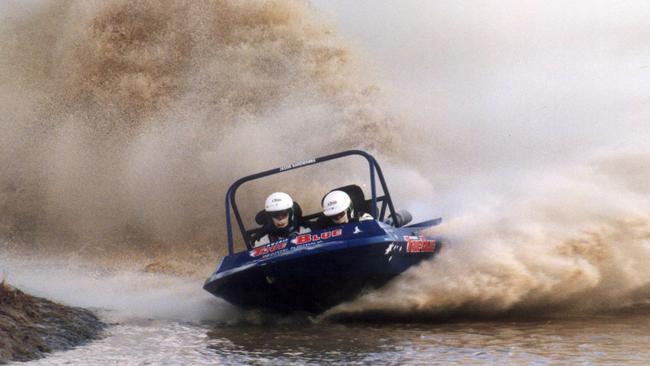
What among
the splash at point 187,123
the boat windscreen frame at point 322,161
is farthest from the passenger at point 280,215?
the splash at point 187,123

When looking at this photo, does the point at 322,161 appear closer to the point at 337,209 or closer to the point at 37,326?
the point at 337,209

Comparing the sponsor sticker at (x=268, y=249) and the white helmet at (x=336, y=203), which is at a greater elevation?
the white helmet at (x=336, y=203)

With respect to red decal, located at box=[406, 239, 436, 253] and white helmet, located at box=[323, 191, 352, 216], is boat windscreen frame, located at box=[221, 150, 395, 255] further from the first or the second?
red decal, located at box=[406, 239, 436, 253]

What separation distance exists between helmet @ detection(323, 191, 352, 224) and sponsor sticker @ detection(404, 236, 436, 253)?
785 millimetres

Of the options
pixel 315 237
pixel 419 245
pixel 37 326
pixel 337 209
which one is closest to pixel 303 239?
pixel 315 237

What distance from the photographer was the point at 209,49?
19422 mm

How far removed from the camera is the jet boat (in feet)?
31.8

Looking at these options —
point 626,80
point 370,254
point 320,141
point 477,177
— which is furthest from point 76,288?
point 626,80

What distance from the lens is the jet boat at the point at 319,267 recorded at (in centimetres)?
970

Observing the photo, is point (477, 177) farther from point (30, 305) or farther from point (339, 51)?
point (30, 305)

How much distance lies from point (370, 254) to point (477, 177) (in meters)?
8.17

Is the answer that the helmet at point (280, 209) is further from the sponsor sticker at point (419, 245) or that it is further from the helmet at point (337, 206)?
the sponsor sticker at point (419, 245)

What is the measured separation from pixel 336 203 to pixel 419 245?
0.99m

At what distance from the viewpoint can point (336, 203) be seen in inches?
421
